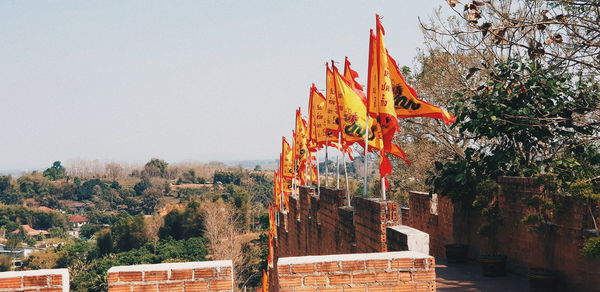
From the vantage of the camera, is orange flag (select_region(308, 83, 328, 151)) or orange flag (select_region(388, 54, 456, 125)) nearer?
orange flag (select_region(388, 54, 456, 125))

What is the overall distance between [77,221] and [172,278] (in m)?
114

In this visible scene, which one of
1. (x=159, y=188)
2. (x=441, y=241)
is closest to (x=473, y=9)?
(x=441, y=241)

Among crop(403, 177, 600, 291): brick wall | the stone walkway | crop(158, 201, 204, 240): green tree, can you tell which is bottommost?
crop(158, 201, 204, 240): green tree

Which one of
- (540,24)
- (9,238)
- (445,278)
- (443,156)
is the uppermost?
(540,24)

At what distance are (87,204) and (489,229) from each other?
128922 mm

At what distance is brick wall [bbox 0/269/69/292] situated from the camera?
15.5 feet

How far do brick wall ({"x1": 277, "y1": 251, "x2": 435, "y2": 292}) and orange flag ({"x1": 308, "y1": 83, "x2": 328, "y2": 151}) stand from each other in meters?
11.1

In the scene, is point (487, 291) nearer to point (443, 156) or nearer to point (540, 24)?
point (540, 24)

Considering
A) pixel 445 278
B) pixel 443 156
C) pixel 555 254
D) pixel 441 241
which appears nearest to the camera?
pixel 555 254

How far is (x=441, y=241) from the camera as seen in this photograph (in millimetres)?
15328

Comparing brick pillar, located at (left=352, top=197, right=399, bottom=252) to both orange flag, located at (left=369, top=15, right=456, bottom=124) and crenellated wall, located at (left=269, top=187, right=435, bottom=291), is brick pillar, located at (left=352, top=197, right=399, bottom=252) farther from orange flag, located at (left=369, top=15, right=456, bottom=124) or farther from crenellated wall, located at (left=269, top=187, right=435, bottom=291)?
orange flag, located at (left=369, top=15, right=456, bottom=124)

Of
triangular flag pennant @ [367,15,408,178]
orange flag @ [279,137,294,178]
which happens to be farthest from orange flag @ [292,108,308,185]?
triangular flag pennant @ [367,15,408,178]

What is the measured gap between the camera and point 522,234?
463 inches

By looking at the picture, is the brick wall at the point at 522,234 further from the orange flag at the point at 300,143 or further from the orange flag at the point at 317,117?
the orange flag at the point at 300,143
